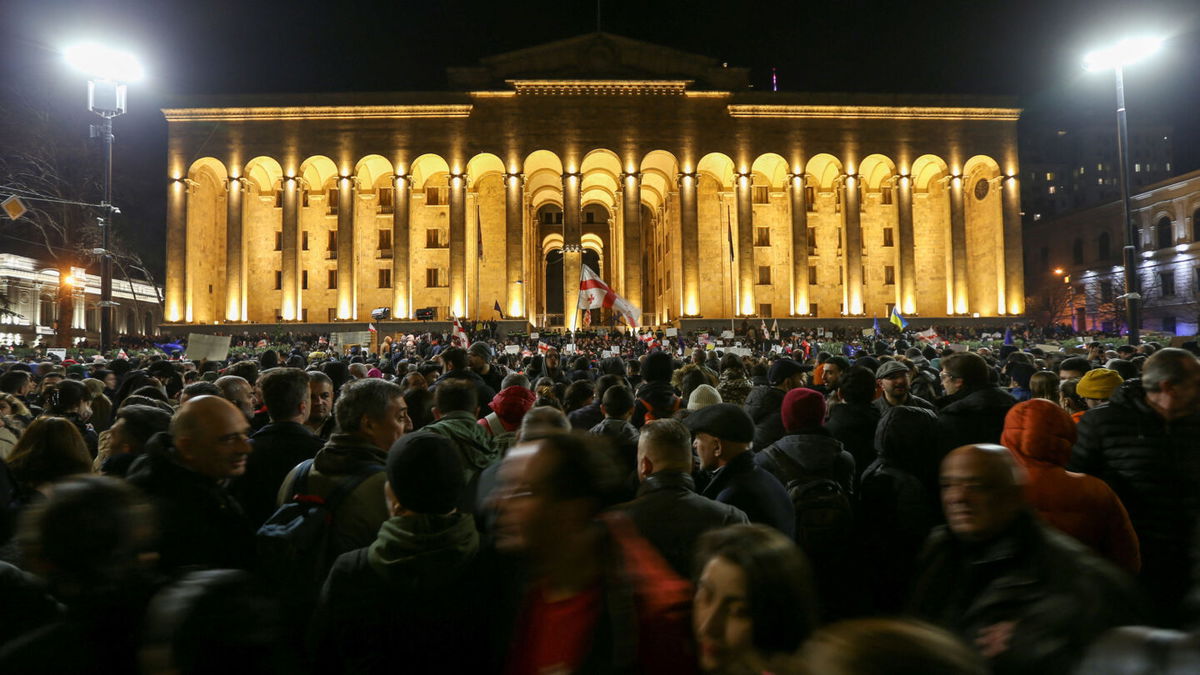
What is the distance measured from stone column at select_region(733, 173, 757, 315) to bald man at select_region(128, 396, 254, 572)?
38.9 m

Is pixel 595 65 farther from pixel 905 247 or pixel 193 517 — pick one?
pixel 193 517

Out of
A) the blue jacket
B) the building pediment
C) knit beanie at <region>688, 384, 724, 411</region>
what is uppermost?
the building pediment

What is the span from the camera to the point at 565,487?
183cm

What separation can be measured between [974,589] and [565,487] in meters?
1.43

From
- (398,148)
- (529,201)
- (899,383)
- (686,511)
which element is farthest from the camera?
(529,201)

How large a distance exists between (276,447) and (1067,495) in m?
3.78

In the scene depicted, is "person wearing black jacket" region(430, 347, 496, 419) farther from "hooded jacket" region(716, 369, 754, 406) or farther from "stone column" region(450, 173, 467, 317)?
"stone column" region(450, 173, 467, 317)

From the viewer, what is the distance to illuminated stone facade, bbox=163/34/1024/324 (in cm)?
4000

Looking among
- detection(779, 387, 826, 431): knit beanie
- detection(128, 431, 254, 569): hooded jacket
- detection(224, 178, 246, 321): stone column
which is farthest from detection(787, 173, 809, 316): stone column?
detection(128, 431, 254, 569): hooded jacket

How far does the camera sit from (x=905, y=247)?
4200 cm

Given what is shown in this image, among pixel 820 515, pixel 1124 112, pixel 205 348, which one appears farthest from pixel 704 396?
pixel 1124 112

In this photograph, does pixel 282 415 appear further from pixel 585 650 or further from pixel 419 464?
pixel 585 650

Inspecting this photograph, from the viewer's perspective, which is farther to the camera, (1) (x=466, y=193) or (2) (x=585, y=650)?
(1) (x=466, y=193)

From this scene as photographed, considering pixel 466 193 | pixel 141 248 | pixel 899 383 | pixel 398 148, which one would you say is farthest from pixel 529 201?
pixel 899 383
